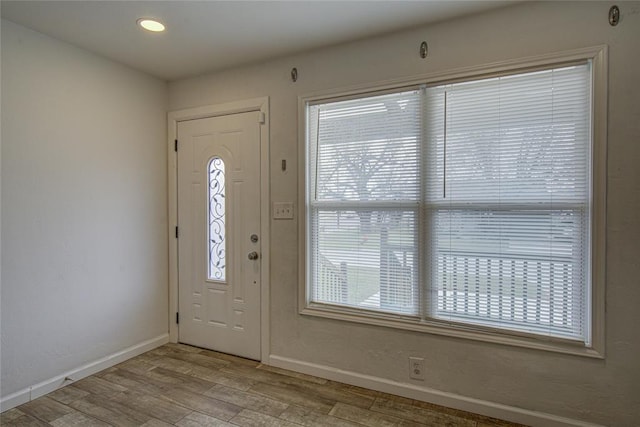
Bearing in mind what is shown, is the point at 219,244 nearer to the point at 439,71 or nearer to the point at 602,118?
the point at 439,71

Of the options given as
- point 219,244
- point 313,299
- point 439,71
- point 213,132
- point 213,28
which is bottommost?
point 313,299

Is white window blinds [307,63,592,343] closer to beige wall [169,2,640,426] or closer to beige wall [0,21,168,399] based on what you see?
beige wall [169,2,640,426]

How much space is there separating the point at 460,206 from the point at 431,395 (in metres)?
1.27

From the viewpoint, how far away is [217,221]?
10.3 ft

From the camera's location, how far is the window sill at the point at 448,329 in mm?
1978

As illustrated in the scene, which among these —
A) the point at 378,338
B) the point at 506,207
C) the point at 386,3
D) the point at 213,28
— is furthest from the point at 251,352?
the point at 386,3

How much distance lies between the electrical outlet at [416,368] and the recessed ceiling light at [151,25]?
2.80 metres

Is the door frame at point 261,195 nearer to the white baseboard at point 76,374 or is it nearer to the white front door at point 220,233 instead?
the white front door at point 220,233

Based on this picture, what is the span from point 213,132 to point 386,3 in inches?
70.8

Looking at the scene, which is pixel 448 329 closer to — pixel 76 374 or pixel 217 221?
pixel 217 221

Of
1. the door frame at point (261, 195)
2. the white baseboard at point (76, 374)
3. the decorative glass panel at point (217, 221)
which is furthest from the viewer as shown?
the decorative glass panel at point (217, 221)

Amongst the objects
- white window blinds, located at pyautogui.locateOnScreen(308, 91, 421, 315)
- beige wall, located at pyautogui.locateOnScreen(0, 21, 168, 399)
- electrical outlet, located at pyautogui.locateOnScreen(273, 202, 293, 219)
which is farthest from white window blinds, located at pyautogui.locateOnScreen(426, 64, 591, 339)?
beige wall, located at pyautogui.locateOnScreen(0, 21, 168, 399)

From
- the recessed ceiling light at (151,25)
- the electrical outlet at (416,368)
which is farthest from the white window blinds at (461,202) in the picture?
the recessed ceiling light at (151,25)

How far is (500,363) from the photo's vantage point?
213 centimetres
